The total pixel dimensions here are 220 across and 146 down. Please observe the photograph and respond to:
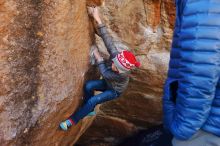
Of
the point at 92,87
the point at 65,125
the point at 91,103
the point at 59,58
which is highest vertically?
the point at 59,58

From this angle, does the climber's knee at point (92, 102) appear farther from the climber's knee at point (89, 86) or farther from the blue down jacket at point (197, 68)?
the blue down jacket at point (197, 68)

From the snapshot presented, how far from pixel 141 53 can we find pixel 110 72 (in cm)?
54

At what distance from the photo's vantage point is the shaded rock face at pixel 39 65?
8.11 ft

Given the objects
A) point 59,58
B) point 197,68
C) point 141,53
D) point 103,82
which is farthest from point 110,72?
point 197,68

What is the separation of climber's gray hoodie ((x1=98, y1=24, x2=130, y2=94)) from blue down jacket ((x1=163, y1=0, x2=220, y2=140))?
989mm

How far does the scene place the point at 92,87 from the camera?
3.13 metres

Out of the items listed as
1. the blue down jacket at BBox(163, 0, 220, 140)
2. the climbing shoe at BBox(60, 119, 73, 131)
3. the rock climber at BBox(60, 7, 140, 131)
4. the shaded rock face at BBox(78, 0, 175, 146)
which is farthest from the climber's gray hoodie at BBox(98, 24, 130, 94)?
the blue down jacket at BBox(163, 0, 220, 140)

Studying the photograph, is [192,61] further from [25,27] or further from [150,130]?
[150,130]

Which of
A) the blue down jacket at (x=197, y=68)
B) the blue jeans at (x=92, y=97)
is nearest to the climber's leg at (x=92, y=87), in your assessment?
the blue jeans at (x=92, y=97)

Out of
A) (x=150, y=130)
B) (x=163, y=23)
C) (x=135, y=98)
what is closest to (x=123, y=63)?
(x=163, y=23)

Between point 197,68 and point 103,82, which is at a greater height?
point 197,68

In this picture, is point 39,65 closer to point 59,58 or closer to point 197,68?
point 59,58

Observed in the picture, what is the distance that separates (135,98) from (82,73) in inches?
33.8

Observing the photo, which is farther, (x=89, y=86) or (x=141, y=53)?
(x=141, y=53)
